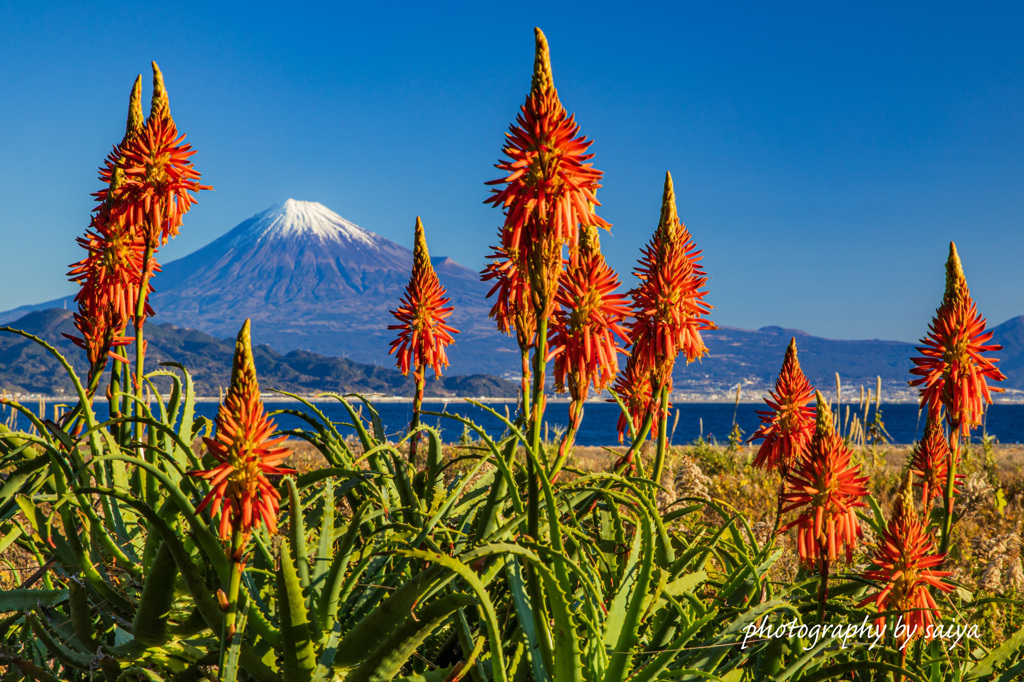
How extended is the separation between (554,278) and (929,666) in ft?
7.51

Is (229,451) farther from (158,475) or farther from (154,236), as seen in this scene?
(154,236)

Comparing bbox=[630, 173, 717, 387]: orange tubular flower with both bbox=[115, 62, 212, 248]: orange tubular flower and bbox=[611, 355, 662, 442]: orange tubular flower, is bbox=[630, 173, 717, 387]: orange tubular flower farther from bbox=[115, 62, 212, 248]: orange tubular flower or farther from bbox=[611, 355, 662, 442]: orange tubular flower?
bbox=[115, 62, 212, 248]: orange tubular flower

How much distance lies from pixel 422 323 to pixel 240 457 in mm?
1752

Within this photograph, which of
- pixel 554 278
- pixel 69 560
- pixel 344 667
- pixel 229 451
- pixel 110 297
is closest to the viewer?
pixel 229 451

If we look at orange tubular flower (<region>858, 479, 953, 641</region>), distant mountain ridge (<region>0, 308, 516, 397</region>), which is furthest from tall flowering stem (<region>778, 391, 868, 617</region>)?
distant mountain ridge (<region>0, 308, 516, 397</region>)

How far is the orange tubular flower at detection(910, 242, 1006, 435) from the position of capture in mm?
2520

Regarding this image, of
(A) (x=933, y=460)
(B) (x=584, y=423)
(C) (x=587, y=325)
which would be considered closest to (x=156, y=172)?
(C) (x=587, y=325)

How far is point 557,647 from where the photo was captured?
1790 millimetres

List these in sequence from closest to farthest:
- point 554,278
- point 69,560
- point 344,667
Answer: point 554,278 → point 344,667 → point 69,560

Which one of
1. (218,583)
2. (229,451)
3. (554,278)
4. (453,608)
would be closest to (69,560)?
(218,583)

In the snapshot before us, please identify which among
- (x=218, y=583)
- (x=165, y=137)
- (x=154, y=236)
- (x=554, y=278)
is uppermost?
(x=165, y=137)

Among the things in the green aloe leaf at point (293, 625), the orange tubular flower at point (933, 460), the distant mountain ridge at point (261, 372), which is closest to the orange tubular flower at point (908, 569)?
the orange tubular flower at point (933, 460)

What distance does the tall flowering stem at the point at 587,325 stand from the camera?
7.10 feet

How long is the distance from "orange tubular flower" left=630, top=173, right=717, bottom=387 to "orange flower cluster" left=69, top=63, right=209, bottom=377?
2110 mm
